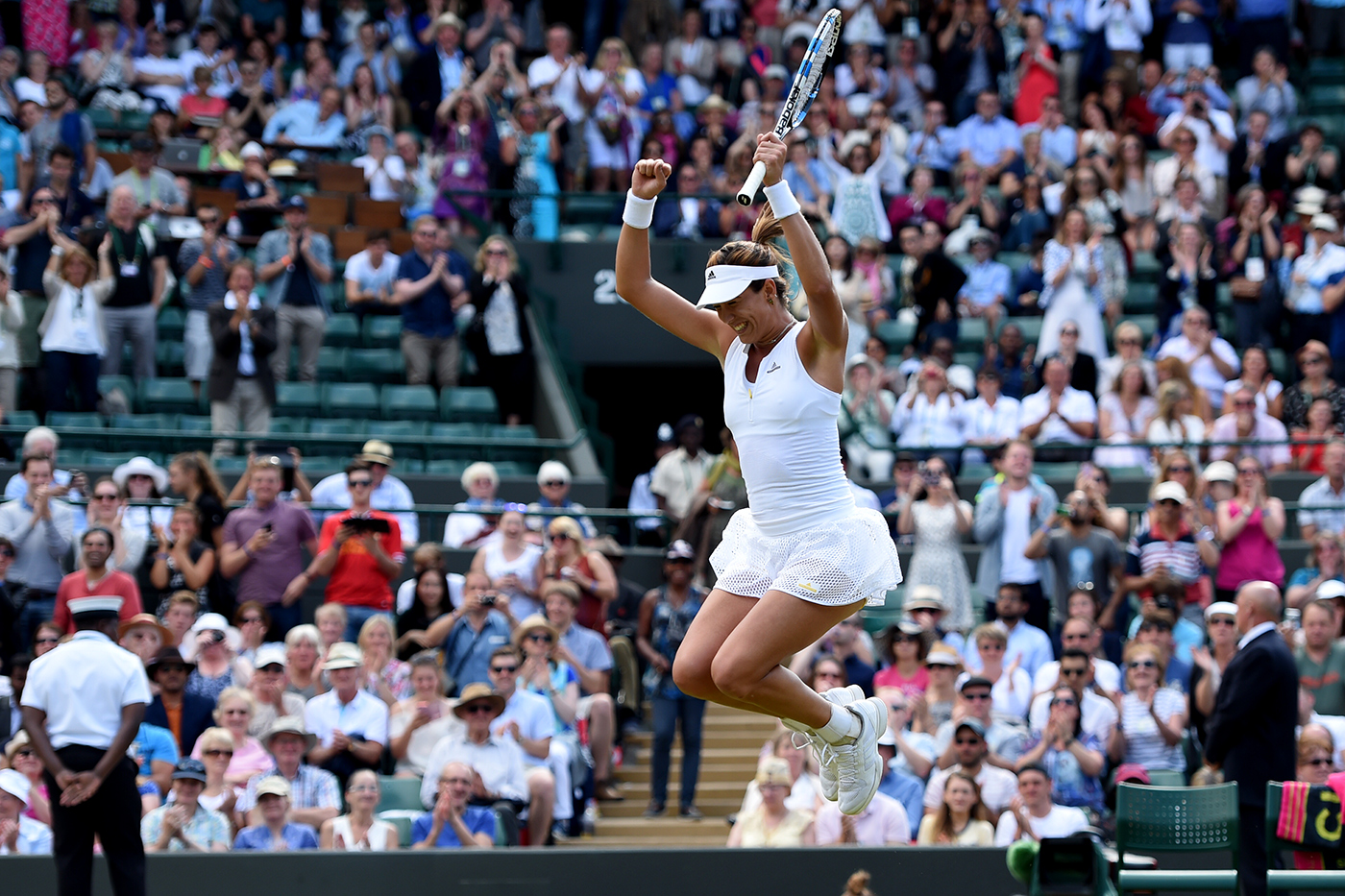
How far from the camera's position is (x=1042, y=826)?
29.9 ft

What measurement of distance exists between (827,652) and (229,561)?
3690 mm

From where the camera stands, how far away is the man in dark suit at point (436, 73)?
55.7ft

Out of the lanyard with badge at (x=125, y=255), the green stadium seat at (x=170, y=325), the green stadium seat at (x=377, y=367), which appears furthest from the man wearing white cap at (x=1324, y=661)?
the green stadium seat at (x=170, y=325)

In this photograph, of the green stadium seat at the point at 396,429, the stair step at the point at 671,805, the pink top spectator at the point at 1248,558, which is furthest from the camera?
the green stadium seat at the point at 396,429

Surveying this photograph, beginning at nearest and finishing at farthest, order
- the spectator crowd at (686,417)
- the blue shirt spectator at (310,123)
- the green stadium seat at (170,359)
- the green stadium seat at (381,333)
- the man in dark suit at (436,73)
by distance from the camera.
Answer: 1. the spectator crowd at (686,417)
2. the green stadium seat at (170,359)
3. the green stadium seat at (381,333)
4. the blue shirt spectator at (310,123)
5. the man in dark suit at (436,73)

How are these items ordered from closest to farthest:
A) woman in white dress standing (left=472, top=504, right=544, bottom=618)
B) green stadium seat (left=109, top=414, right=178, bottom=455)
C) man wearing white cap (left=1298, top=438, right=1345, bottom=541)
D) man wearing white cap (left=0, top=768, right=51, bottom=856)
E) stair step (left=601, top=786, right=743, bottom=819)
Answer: man wearing white cap (left=0, top=768, right=51, bottom=856) → stair step (left=601, top=786, right=743, bottom=819) → woman in white dress standing (left=472, top=504, right=544, bottom=618) → man wearing white cap (left=1298, top=438, right=1345, bottom=541) → green stadium seat (left=109, top=414, right=178, bottom=455)

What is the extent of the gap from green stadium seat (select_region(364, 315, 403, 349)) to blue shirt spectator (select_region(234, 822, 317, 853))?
20.6 feet

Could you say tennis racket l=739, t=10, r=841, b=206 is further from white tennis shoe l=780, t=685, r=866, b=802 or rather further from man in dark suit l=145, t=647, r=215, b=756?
man in dark suit l=145, t=647, r=215, b=756

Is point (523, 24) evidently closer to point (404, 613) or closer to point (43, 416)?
point (43, 416)

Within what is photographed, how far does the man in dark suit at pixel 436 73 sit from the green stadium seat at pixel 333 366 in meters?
3.35

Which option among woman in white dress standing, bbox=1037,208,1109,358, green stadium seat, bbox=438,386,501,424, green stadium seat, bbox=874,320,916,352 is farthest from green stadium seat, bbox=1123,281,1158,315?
green stadium seat, bbox=438,386,501,424

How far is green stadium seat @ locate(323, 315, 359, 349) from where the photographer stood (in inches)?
575

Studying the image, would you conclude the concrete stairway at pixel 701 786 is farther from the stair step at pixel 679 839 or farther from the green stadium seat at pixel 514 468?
the green stadium seat at pixel 514 468

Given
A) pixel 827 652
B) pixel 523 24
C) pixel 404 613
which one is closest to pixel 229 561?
pixel 404 613
